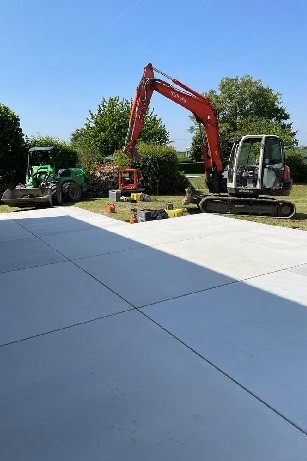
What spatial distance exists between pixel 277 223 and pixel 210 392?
657 cm

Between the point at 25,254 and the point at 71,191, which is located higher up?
the point at 71,191

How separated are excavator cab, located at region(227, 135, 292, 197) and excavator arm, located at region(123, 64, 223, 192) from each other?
130 cm

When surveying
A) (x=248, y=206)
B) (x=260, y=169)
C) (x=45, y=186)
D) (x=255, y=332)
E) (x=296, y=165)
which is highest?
(x=296, y=165)

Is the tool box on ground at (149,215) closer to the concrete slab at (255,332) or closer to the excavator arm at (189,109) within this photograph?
the excavator arm at (189,109)

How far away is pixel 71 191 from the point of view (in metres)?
12.5

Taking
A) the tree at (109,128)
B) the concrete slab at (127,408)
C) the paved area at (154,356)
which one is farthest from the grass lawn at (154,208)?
the tree at (109,128)

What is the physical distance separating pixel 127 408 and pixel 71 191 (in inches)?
440

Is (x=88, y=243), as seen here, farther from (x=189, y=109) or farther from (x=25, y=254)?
(x=189, y=109)

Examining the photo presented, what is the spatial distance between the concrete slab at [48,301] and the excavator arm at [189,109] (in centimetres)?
731

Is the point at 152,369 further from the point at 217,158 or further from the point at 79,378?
the point at 217,158

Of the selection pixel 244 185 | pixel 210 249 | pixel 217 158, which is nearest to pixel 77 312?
pixel 210 249

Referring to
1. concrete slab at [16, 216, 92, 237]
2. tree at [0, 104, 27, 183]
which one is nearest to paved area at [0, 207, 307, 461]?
concrete slab at [16, 216, 92, 237]

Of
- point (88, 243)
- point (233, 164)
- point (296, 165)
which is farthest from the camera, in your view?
point (296, 165)

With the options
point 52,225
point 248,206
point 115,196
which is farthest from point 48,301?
point 115,196
